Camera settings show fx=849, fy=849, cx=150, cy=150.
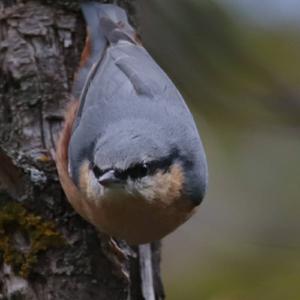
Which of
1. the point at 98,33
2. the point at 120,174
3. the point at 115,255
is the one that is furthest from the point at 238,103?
the point at 120,174

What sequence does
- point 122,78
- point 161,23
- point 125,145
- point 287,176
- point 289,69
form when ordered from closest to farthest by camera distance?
point 125,145, point 122,78, point 161,23, point 289,69, point 287,176

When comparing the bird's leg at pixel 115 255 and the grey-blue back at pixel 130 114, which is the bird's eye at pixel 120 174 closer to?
the grey-blue back at pixel 130 114

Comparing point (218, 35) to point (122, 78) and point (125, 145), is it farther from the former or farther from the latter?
point (125, 145)

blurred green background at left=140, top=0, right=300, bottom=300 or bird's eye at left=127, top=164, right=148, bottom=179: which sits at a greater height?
bird's eye at left=127, top=164, right=148, bottom=179

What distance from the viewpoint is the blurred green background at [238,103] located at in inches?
156

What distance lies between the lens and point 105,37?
4.04 m

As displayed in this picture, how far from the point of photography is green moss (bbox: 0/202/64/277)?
3.52m

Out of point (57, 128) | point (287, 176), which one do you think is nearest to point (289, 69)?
point (287, 176)

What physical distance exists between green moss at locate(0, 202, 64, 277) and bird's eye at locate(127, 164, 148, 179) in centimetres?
68

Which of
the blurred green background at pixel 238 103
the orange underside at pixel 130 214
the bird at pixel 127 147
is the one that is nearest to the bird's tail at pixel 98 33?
the bird at pixel 127 147

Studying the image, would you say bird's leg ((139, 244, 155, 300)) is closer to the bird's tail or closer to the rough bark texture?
the rough bark texture

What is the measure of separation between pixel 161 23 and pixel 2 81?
88 centimetres

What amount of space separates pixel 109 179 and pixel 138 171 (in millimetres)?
114

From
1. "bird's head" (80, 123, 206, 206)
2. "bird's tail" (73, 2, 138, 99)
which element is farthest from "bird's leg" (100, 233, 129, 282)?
"bird's tail" (73, 2, 138, 99)
